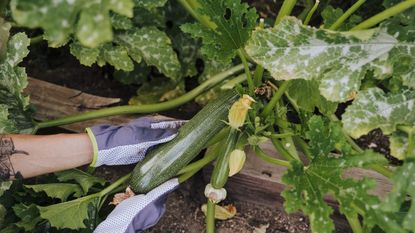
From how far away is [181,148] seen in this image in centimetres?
187

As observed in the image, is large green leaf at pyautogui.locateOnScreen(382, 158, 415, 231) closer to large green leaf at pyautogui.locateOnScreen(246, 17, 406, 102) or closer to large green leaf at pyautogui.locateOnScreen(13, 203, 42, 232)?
large green leaf at pyautogui.locateOnScreen(246, 17, 406, 102)

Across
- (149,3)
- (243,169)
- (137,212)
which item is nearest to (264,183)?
(243,169)

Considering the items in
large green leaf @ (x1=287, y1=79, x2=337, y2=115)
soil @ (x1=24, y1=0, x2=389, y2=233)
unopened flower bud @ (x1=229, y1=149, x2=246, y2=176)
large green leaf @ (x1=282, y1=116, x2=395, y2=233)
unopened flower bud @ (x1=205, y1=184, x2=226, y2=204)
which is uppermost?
large green leaf @ (x1=287, y1=79, x2=337, y2=115)

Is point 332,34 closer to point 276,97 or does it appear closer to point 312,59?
point 312,59

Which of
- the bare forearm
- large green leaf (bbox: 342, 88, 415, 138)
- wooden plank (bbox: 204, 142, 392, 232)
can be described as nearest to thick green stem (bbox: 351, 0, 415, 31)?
large green leaf (bbox: 342, 88, 415, 138)

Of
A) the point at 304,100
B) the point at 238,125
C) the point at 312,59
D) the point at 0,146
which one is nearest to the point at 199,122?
the point at 238,125

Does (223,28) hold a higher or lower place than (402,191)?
higher

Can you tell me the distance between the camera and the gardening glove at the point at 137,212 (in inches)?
71.0

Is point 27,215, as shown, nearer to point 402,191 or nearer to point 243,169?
point 243,169

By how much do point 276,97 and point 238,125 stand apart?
0.15m

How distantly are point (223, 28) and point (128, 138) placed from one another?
486 mm

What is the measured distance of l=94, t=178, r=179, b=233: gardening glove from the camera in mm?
1803

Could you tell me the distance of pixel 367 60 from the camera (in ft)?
5.13

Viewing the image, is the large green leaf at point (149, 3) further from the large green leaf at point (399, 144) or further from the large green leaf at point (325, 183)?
the large green leaf at point (399, 144)
